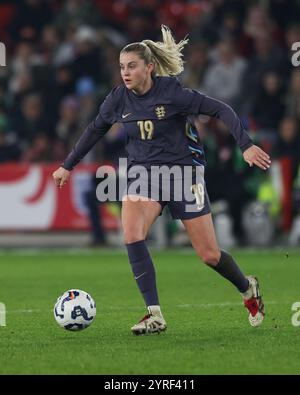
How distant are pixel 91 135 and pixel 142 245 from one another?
3.34 ft

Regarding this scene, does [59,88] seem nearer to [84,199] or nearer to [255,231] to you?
[84,199]

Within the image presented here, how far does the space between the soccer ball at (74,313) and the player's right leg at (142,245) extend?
35cm

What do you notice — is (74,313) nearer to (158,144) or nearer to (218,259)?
(218,259)

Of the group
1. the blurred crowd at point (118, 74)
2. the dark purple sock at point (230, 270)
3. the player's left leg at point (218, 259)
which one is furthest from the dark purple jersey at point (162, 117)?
the blurred crowd at point (118, 74)

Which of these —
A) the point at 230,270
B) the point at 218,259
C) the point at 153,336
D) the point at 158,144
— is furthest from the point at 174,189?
the point at 153,336

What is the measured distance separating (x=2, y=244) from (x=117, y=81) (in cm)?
344

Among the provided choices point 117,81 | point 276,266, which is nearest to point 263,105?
point 117,81

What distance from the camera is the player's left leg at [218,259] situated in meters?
8.64

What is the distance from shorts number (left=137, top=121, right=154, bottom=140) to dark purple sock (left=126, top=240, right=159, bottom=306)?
31.0 inches

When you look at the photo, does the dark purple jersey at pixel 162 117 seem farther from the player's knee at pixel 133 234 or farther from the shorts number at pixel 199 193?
the player's knee at pixel 133 234

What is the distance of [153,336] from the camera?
8352mm

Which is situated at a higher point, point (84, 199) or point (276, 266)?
point (84, 199)

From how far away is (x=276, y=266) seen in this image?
14.5 meters
